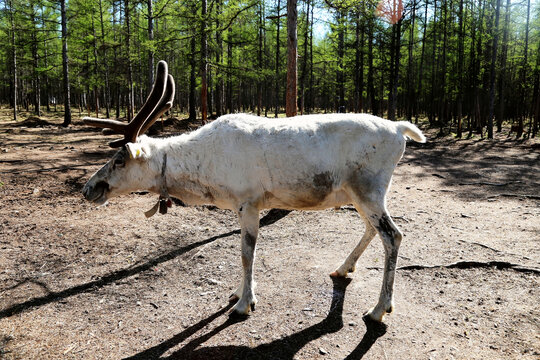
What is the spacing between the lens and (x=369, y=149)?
12.4 ft

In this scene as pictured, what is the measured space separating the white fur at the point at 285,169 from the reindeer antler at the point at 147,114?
0.21 m

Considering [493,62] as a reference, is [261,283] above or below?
below

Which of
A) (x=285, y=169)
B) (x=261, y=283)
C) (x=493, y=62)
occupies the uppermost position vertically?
(x=493, y=62)

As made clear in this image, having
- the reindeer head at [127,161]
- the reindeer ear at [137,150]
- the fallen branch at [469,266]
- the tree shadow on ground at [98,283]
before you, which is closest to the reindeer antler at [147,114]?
the reindeer head at [127,161]

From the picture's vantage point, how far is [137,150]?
3723 millimetres

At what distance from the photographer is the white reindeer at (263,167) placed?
3771mm

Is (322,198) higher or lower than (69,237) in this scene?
higher

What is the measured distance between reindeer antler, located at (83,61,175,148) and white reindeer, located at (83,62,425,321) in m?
0.01

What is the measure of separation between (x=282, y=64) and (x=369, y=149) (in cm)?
3659

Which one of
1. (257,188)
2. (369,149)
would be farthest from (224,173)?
(369,149)

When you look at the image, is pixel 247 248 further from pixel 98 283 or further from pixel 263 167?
pixel 98 283

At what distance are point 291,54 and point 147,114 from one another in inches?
206

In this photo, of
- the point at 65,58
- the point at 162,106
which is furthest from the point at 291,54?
the point at 65,58

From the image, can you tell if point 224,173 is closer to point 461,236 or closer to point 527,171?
point 461,236
